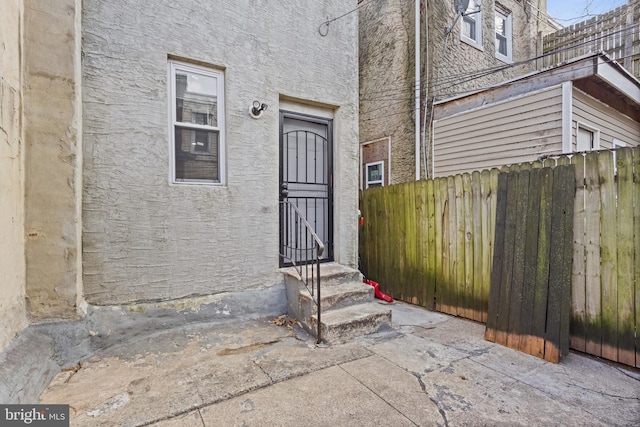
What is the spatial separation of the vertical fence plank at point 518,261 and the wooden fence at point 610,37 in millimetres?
4631

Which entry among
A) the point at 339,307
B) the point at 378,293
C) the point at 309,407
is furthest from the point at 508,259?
the point at 309,407

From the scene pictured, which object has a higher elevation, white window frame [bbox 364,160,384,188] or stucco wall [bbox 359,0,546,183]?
stucco wall [bbox 359,0,546,183]

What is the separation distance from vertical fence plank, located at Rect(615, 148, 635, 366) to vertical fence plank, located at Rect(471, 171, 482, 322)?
3.96ft

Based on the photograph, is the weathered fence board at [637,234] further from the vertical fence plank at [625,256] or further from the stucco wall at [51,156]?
the stucco wall at [51,156]

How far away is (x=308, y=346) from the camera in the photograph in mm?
3131

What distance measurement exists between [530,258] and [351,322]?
6.44 ft

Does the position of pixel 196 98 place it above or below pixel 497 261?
above

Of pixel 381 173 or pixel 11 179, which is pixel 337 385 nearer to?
pixel 11 179

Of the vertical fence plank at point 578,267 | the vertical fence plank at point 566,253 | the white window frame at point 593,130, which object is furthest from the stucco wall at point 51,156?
the white window frame at point 593,130

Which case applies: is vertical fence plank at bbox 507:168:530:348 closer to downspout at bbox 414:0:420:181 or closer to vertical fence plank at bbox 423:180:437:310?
vertical fence plank at bbox 423:180:437:310

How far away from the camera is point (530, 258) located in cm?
309

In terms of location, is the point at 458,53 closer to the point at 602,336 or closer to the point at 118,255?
the point at 602,336

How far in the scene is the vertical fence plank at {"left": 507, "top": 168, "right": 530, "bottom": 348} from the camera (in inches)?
122

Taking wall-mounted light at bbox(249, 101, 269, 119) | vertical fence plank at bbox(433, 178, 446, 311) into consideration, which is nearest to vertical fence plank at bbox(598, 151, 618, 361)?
vertical fence plank at bbox(433, 178, 446, 311)
